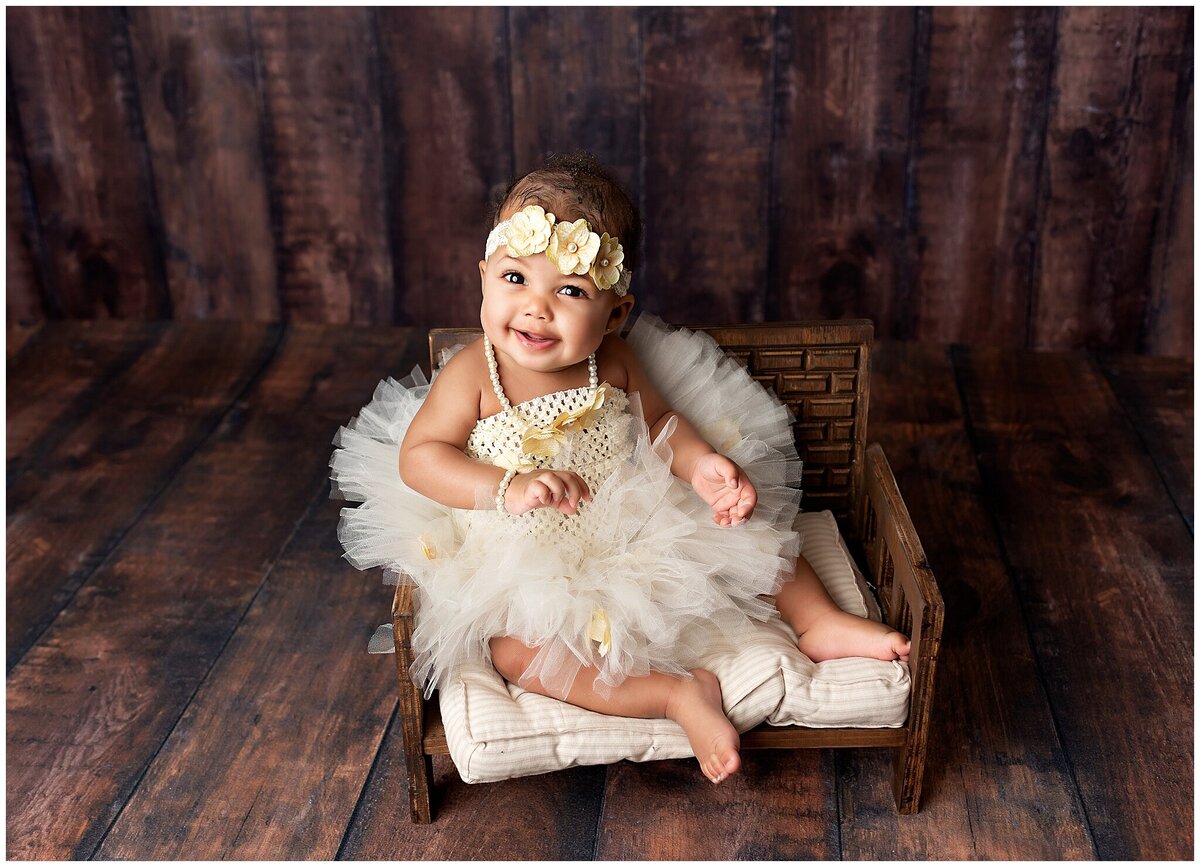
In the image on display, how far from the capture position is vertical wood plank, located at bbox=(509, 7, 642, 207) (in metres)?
2.33

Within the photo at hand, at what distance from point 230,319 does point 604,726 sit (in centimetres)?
169

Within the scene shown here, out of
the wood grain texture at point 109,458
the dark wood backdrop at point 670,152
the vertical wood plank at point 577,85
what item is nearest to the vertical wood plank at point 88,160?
the dark wood backdrop at point 670,152

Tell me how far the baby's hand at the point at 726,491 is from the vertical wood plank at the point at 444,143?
1134 mm

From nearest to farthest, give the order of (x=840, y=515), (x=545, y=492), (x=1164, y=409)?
(x=545, y=492)
(x=840, y=515)
(x=1164, y=409)

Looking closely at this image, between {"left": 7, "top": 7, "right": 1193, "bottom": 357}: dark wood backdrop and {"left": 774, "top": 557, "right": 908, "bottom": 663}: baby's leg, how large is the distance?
113 centimetres

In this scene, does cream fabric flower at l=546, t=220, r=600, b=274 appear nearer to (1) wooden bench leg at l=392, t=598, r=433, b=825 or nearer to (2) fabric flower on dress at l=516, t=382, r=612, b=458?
(2) fabric flower on dress at l=516, t=382, r=612, b=458

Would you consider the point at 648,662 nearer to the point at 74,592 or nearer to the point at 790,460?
the point at 790,460

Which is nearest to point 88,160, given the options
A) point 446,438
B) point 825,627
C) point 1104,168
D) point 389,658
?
point 389,658

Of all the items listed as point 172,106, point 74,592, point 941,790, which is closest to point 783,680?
point 941,790

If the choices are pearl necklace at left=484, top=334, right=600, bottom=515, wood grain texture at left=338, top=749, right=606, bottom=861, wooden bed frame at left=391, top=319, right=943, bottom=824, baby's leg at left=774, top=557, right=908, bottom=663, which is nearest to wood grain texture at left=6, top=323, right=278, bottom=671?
wood grain texture at left=338, top=749, right=606, bottom=861

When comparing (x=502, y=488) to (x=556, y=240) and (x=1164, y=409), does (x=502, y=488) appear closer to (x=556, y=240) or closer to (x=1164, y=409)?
(x=556, y=240)

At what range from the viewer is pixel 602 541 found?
140cm

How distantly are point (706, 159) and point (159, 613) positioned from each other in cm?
131

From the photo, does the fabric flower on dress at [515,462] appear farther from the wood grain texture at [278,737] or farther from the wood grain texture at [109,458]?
the wood grain texture at [109,458]
